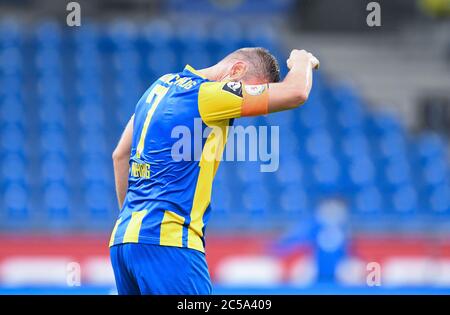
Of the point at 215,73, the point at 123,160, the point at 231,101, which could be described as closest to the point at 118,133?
the point at 123,160

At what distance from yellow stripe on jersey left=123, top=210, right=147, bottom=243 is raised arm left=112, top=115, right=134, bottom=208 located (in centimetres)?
38

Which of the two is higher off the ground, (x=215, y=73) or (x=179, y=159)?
A: (x=215, y=73)

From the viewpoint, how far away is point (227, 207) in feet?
33.9

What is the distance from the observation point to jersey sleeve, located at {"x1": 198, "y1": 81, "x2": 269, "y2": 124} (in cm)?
377

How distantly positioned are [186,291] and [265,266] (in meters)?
5.25

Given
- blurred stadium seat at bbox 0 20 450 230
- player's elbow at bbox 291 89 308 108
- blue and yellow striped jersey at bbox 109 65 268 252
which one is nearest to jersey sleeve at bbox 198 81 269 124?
blue and yellow striped jersey at bbox 109 65 268 252

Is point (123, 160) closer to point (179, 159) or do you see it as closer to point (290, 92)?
point (179, 159)

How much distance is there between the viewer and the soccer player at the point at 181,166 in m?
3.78

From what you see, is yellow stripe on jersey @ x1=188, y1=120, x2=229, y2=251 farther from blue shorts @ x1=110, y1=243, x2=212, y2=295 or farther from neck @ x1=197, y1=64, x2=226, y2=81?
neck @ x1=197, y1=64, x2=226, y2=81

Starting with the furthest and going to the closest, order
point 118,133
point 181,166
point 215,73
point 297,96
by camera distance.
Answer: point 118,133 → point 215,73 → point 181,166 → point 297,96

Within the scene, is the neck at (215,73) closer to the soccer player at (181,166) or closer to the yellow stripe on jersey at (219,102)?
the soccer player at (181,166)

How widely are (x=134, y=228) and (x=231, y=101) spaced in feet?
2.14

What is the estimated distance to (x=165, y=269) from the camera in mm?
3770

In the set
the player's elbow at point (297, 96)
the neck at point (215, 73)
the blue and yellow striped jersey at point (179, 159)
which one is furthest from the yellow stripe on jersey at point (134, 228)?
the player's elbow at point (297, 96)
